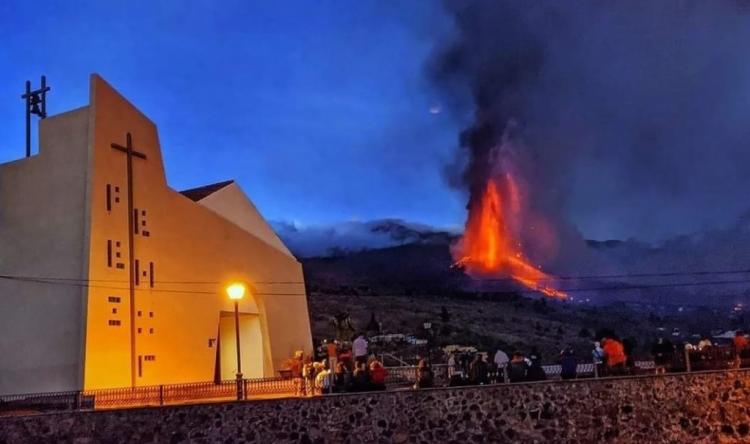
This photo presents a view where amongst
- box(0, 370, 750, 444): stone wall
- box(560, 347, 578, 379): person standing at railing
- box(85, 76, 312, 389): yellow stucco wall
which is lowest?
box(0, 370, 750, 444): stone wall

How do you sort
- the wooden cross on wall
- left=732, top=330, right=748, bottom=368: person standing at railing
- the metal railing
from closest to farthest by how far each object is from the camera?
the metal railing
left=732, top=330, right=748, bottom=368: person standing at railing
the wooden cross on wall

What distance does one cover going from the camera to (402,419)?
686 inches

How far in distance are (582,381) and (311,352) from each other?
629 inches

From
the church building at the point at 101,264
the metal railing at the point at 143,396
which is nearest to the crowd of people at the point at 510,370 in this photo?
the metal railing at the point at 143,396

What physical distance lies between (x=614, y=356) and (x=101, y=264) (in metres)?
14.0

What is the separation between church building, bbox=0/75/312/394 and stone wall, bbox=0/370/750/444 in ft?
10.5

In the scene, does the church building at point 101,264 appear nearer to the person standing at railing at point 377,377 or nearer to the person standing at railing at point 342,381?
the person standing at railing at point 342,381

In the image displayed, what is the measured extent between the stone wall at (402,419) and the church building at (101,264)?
10.5ft

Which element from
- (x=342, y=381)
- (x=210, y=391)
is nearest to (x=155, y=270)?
(x=210, y=391)

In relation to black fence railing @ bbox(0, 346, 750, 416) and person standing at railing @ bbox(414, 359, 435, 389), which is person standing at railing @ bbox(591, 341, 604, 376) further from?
person standing at railing @ bbox(414, 359, 435, 389)

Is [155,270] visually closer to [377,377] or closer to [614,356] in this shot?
[377,377]

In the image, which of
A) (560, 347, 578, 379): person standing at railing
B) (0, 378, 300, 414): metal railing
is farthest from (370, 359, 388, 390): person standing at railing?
(560, 347, 578, 379): person standing at railing

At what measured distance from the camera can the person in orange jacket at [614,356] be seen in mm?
18375

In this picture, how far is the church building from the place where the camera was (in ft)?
68.3
